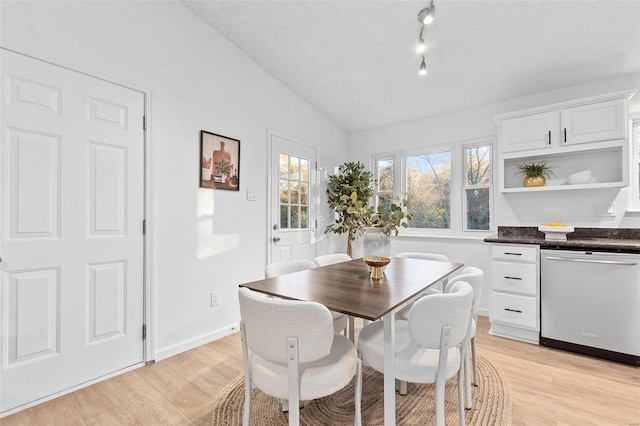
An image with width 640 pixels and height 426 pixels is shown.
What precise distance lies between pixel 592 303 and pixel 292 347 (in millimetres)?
2773

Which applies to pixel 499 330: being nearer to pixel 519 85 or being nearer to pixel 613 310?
pixel 613 310

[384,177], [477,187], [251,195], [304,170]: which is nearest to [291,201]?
[304,170]

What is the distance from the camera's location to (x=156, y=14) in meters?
2.46

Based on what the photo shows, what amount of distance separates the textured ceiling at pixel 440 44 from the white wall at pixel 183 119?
1.27ft

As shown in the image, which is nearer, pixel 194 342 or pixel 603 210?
pixel 194 342

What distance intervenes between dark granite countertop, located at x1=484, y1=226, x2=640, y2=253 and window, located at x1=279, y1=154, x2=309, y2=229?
222cm

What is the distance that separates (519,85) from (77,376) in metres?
4.70

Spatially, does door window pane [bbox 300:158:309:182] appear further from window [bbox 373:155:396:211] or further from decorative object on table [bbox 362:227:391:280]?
decorative object on table [bbox 362:227:391:280]

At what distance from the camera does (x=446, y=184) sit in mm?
3965

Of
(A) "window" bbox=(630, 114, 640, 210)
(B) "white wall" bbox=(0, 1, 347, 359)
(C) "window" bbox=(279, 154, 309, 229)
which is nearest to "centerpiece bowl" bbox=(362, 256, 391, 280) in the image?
(B) "white wall" bbox=(0, 1, 347, 359)

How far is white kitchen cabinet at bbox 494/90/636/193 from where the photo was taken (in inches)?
103

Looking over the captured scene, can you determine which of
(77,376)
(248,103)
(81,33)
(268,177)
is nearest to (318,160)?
(268,177)

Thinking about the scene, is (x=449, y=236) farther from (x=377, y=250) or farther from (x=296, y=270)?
(x=296, y=270)

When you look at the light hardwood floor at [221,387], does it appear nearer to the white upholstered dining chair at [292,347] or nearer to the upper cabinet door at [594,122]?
the white upholstered dining chair at [292,347]
